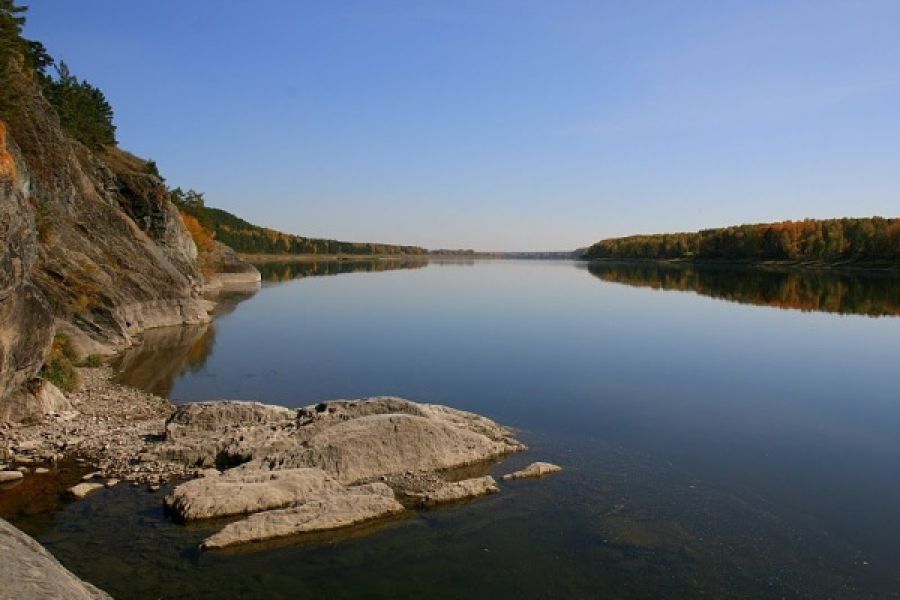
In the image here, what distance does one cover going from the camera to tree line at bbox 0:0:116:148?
40.8 meters

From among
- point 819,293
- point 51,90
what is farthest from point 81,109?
point 819,293

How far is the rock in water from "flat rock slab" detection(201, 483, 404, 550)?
15.1ft

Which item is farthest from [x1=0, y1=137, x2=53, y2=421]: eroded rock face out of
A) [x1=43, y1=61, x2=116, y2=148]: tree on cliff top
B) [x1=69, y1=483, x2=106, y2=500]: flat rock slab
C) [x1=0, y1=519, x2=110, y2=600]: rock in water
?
[x1=43, y1=61, x2=116, y2=148]: tree on cliff top

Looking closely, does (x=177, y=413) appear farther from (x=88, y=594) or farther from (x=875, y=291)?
(x=875, y=291)

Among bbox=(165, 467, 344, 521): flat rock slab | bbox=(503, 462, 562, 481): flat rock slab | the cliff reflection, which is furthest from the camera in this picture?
the cliff reflection

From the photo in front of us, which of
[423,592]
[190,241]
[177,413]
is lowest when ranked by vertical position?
[423,592]

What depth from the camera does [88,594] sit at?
10.8 metres

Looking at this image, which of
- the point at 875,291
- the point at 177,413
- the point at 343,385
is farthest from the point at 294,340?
the point at 875,291

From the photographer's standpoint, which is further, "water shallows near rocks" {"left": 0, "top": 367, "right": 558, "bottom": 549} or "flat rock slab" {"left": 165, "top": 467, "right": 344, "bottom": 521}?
"water shallows near rocks" {"left": 0, "top": 367, "right": 558, "bottom": 549}

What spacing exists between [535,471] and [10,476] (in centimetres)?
1637

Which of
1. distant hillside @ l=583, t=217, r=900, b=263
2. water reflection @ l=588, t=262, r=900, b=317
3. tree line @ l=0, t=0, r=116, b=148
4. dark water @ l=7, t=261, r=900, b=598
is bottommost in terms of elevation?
dark water @ l=7, t=261, r=900, b=598

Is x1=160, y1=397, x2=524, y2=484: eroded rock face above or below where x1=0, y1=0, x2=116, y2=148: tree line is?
below

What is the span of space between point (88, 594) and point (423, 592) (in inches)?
266

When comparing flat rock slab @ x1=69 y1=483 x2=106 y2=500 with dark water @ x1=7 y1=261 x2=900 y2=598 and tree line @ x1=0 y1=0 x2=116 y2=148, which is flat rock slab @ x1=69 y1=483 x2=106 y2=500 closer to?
dark water @ x1=7 y1=261 x2=900 y2=598
